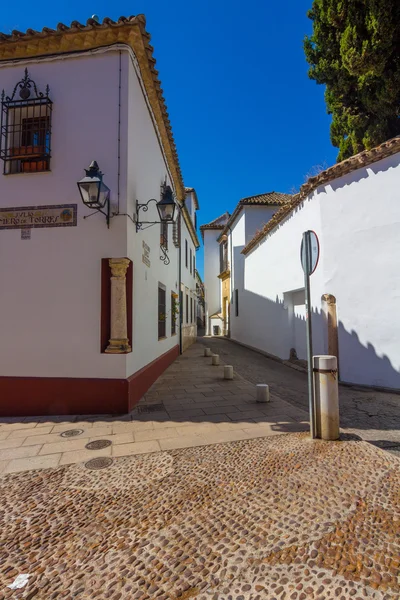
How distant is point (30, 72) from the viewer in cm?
550

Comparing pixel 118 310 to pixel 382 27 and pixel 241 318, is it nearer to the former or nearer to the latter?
pixel 382 27

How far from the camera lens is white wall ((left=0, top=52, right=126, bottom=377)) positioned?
5.06 metres

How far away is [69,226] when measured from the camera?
17.0 ft

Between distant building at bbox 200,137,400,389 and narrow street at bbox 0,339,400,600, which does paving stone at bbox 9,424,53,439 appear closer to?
narrow street at bbox 0,339,400,600

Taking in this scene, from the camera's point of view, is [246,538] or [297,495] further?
[297,495]

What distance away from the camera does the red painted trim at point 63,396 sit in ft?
16.1

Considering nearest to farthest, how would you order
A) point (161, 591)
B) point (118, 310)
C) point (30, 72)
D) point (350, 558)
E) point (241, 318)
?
point (161, 591)
point (350, 558)
point (118, 310)
point (30, 72)
point (241, 318)

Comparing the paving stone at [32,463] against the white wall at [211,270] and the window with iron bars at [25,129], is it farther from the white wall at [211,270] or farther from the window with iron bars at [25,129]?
the white wall at [211,270]

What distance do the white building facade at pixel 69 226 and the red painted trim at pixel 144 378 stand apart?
6cm

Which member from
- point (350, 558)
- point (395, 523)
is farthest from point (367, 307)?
point (350, 558)

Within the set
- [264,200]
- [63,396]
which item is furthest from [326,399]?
[264,200]

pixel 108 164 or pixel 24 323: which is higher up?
pixel 108 164

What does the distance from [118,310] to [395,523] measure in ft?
13.8

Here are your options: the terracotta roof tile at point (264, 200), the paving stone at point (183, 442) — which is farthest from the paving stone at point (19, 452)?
the terracotta roof tile at point (264, 200)
